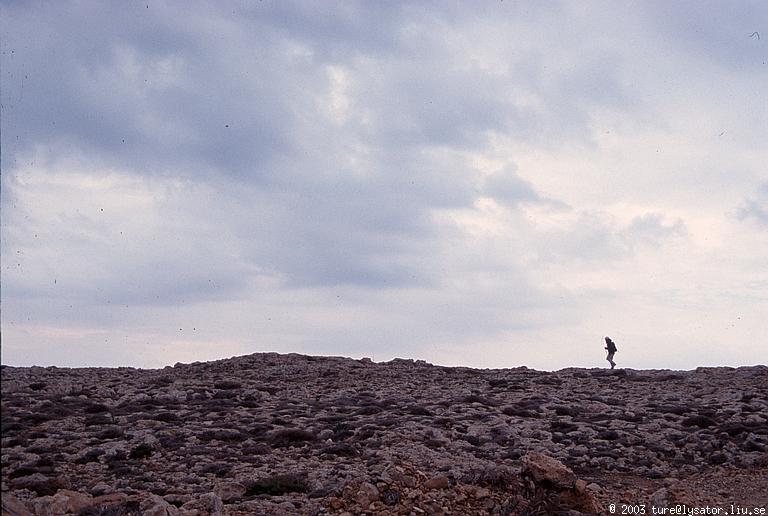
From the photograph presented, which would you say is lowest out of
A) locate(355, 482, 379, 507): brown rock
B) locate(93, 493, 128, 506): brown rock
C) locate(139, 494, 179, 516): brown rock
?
locate(93, 493, 128, 506): brown rock

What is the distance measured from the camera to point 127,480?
701 inches

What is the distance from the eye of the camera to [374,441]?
21594 millimetres

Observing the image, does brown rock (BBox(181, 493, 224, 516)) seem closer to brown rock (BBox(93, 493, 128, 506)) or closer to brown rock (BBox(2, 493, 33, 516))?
brown rock (BBox(93, 493, 128, 506))

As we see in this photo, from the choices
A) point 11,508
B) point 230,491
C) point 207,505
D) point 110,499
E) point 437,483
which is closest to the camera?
point 11,508

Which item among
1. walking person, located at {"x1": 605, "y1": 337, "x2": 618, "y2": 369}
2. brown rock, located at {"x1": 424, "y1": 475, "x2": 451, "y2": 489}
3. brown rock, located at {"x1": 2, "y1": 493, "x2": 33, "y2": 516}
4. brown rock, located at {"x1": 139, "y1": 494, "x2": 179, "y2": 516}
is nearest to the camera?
brown rock, located at {"x1": 2, "y1": 493, "x2": 33, "y2": 516}

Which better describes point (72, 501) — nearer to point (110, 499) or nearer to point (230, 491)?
point (110, 499)

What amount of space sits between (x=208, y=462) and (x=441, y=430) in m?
7.81

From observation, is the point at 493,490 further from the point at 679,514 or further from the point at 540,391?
the point at 540,391

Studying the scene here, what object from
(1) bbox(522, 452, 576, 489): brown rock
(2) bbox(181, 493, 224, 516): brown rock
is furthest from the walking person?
(2) bbox(181, 493, 224, 516): brown rock

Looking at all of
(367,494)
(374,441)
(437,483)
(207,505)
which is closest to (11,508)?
(207,505)

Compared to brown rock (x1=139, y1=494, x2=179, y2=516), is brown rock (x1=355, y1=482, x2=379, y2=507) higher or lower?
higher

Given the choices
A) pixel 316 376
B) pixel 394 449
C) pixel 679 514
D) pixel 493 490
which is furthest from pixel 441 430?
pixel 316 376

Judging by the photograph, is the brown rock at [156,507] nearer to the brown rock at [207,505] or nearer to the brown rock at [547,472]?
the brown rock at [207,505]

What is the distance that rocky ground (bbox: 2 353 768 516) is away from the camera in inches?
597
